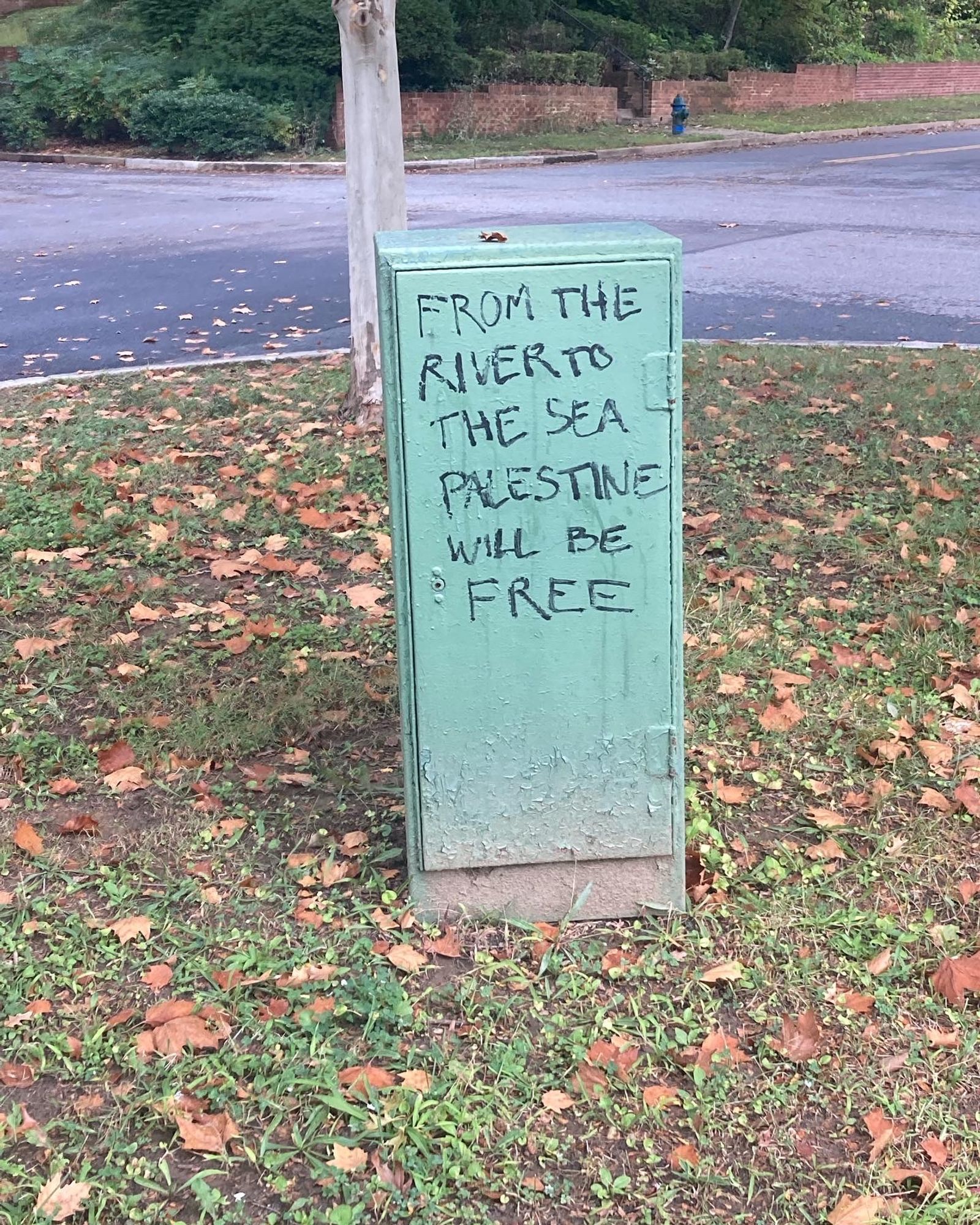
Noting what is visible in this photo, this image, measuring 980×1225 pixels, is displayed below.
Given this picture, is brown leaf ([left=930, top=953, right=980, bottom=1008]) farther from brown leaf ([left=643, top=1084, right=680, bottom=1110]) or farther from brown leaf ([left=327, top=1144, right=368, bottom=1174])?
brown leaf ([left=327, top=1144, right=368, bottom=1174])

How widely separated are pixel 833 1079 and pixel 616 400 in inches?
54.8

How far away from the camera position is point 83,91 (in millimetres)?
23672

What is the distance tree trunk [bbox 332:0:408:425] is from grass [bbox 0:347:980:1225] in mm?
1276

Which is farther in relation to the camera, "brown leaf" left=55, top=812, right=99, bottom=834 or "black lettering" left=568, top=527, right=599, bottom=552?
"brown leaf" left=55, top=812, right=99, bottom=834

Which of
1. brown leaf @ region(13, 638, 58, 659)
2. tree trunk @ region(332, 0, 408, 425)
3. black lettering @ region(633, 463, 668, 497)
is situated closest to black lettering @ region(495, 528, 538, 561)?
black lettering @ region(633, 463, 668, 497)

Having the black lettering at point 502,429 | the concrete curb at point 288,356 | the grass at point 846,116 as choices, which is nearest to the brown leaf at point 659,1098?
the black lettering at point 502,429

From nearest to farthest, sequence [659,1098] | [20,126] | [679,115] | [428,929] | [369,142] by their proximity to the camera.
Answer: [659,1098], [428,929], [369,142], [20,126], [679,115]

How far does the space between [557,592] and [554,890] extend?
71 centimetres

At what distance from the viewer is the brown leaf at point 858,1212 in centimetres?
214

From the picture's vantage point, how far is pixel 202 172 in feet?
67.6

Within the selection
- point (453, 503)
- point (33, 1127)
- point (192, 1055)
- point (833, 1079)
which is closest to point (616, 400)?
point (453, 503)

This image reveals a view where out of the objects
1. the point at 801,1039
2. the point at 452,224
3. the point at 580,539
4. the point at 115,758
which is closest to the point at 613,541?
the point at 580,539

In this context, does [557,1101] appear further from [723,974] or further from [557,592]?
[557,592]

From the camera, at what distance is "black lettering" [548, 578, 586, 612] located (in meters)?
2.66
